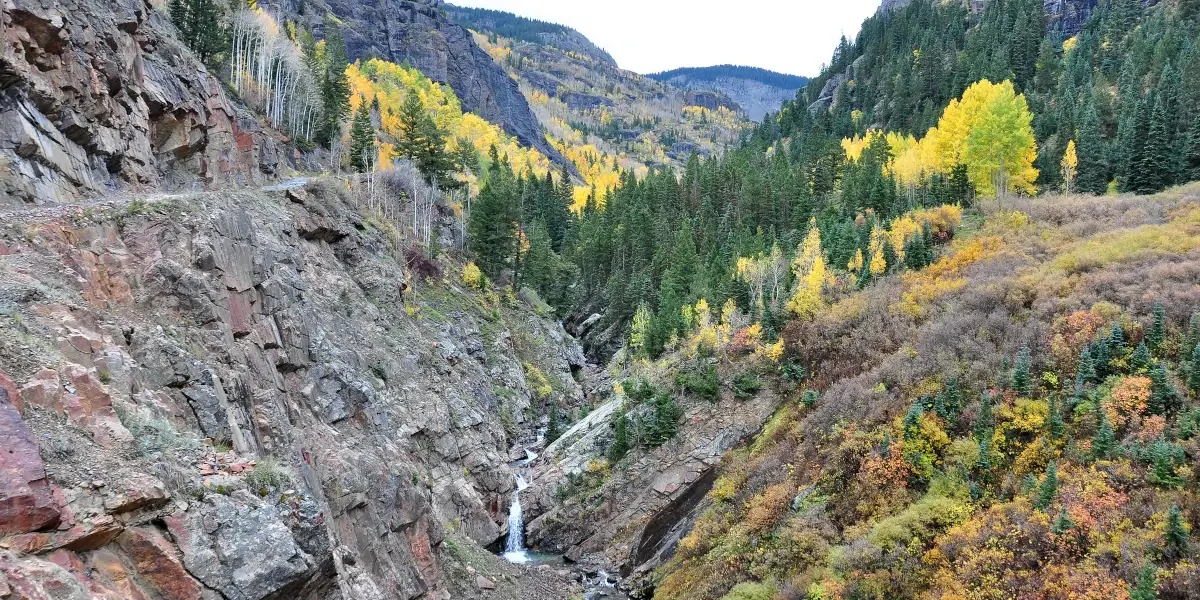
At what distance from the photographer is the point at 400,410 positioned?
34.1 meters

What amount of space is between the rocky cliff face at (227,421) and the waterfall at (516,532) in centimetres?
96

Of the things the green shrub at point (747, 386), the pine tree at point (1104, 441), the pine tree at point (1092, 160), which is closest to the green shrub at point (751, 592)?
the pine tree at point (1104, 441)

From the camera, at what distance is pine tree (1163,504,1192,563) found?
55.2 ft

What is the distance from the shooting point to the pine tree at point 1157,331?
2448 centimetres

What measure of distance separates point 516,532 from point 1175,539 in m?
32.8

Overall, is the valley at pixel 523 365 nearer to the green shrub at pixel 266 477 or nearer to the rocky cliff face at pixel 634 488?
the green shrub at pixel 266 477

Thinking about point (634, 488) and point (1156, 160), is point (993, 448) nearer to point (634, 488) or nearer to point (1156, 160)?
point (634, 488)

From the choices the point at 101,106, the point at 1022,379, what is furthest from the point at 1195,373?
the point at 101,106

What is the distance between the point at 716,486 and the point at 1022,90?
90.3m

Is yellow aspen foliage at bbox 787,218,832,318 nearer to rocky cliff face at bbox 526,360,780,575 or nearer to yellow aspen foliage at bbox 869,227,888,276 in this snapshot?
yellow aspen foliage at bbox 869,227,888,276

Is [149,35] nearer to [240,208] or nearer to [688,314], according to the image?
[240,208]

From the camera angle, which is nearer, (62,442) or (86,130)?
(62,442)

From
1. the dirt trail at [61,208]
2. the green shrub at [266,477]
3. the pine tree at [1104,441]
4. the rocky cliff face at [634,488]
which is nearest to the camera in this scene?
the green shrub at [266,477]

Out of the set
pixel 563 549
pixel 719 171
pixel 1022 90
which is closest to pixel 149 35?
pixel 563 549
